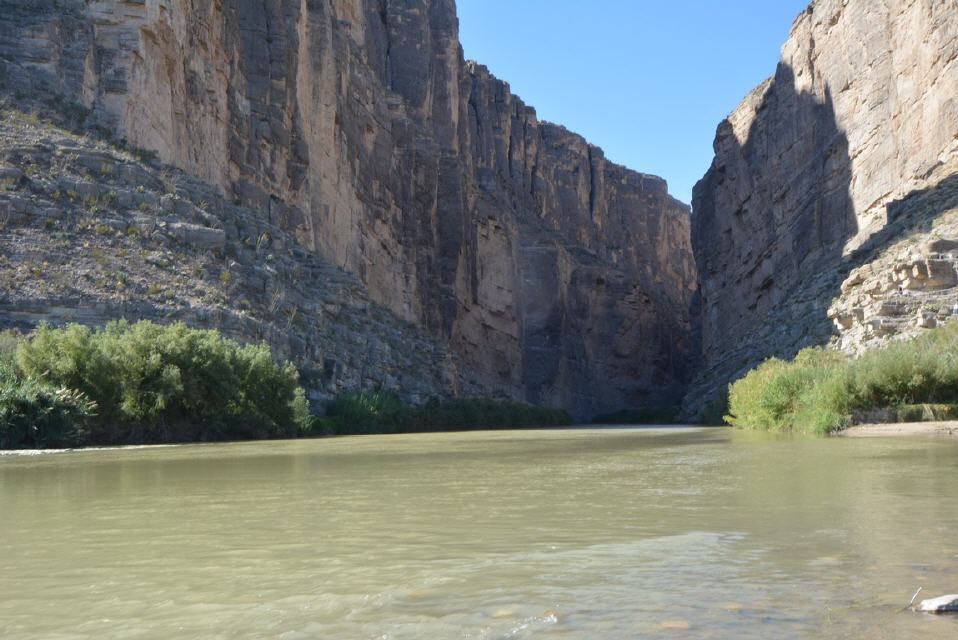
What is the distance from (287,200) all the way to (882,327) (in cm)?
2510

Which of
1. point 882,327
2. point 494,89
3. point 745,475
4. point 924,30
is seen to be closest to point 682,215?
point 494,89

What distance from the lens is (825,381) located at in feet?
73.7

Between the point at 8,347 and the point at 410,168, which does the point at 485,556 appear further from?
the point at 410,168

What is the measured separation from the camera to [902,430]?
18.9m

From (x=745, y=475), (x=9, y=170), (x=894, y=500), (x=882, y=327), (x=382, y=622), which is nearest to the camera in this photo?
(x=382, y=622)

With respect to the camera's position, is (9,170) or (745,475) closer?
(745,475)

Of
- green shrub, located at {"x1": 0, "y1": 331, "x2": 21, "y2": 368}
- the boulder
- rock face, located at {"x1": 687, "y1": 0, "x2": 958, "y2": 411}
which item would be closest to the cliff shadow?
rock face, located at {"x1": 687, "y1": 0, "x2": 958, "y2": 411}

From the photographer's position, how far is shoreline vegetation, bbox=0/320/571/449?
18891 millimetres

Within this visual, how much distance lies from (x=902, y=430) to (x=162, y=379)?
52.4 feet

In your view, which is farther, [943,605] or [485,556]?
[485,556]

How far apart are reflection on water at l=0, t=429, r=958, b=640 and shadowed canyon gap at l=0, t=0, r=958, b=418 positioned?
62.2ft

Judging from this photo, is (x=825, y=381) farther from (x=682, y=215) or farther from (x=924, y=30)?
(x=682, y=215)

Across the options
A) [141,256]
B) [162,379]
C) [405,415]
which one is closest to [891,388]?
[162,379]

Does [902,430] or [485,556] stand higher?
[902,430]
